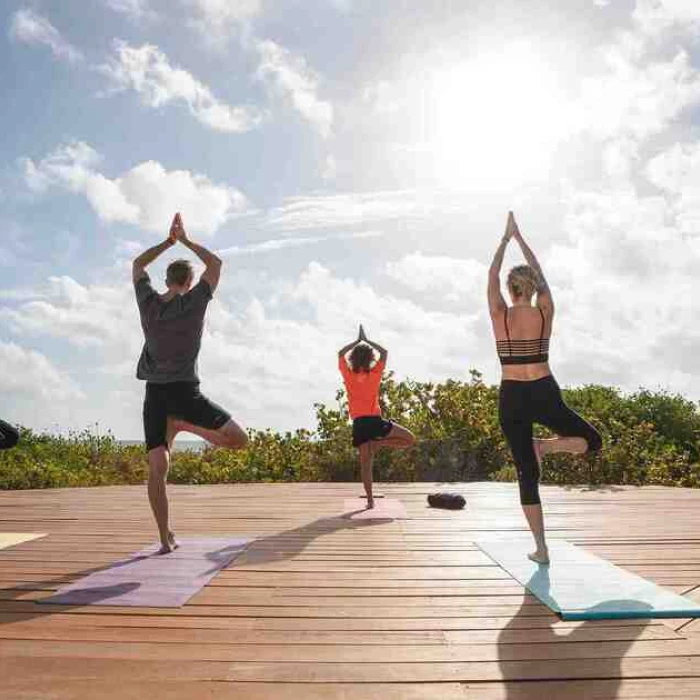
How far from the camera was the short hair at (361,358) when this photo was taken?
6.14 meters

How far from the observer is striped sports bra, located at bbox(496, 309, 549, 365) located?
3885 millimetres

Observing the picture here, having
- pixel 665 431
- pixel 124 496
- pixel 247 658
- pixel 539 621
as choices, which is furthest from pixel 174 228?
pixel 665 431

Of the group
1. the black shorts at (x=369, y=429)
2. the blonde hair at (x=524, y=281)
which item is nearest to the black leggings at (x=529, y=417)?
the blonde hair at (x=524, y=281)

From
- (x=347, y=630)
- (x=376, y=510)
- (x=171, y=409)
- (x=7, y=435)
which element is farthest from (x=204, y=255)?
(x=376, y=510)

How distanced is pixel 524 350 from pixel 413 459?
6.40 meters

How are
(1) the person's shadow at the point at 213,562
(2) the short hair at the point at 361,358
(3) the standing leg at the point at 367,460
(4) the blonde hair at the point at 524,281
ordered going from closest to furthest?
(1) the person's shadow at the point at 213,562 < (4) the blonde hair at the point at 524,281 < (2) the short hair at the point at 361,358 < (3) the standing leg at the point at 367,460

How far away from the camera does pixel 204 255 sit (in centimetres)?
434

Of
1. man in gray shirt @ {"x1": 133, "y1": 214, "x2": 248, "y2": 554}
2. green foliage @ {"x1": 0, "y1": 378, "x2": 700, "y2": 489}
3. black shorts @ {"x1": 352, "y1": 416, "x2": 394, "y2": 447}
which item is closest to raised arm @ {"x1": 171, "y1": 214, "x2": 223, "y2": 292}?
man in gray shirt @ {"x1": 133, "y1": 214, "x2": 248, "y2": 554}

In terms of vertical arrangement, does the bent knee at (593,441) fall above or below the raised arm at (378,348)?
below

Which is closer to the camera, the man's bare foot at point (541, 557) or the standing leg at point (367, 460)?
the man's bare foot at point (541, 557)

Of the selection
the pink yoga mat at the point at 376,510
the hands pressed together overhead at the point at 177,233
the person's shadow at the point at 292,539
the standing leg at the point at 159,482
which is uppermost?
the hands pressed together overhead at the point at 177,233

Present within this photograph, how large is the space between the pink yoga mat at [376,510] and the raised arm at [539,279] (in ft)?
8.42

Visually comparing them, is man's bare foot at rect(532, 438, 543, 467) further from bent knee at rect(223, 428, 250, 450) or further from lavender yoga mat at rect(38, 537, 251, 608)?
lavender yoga mat at rect(38, 537, 251, 608)

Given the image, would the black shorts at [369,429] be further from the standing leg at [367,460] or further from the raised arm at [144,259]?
the raised arm at [144,259]
